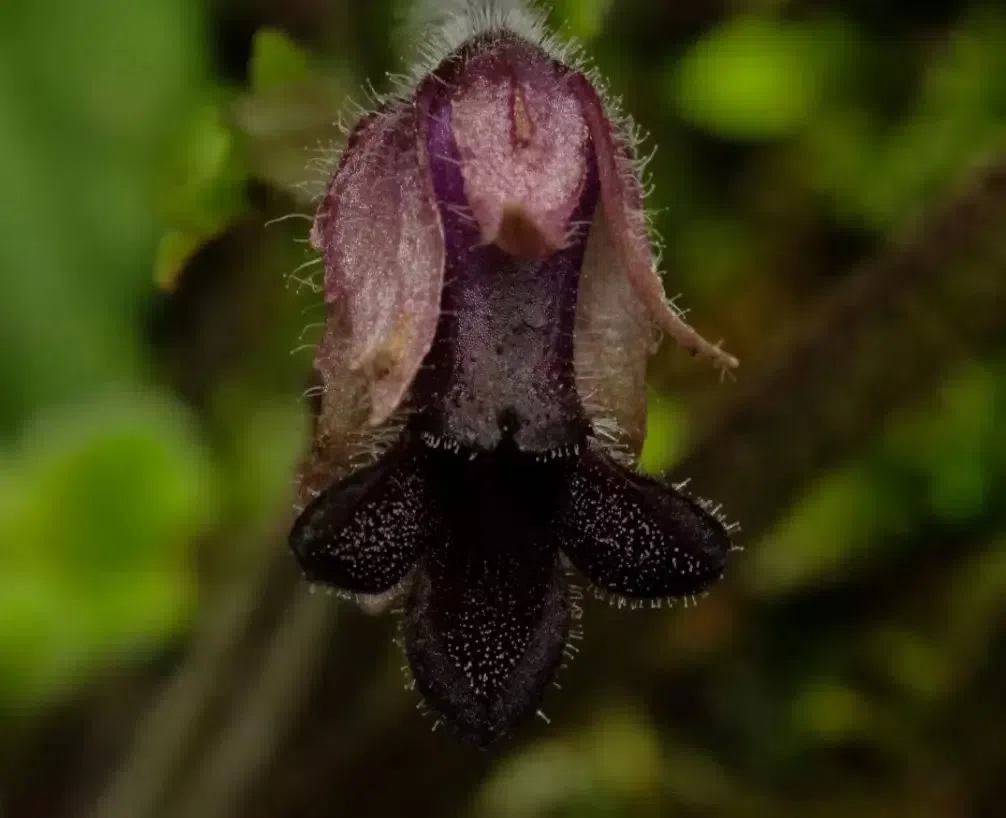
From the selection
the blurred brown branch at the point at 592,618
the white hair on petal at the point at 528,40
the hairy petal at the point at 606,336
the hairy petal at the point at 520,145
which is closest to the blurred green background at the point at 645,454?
the blurred brown branch at the point at 592,618

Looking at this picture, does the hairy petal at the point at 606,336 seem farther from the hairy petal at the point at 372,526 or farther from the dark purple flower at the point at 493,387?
the hairy petal at the point at 372,526

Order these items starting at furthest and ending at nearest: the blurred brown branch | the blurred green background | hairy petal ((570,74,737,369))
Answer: the blurred green background → the blurred brown branch → hairy petal ((570,74,737,369))

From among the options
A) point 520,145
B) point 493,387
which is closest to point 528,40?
point 520,145

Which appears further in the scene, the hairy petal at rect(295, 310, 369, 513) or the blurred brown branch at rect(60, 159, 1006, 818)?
the blurred brown branch at rect(60, 159, 1006, 818)

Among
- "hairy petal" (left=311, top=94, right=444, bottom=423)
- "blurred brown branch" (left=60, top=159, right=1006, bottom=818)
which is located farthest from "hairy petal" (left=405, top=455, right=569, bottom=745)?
"blurred brown branch" (left=60, top=159, right=1006, bottom=818)

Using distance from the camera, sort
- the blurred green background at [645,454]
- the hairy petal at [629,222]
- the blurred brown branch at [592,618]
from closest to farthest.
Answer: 1. the hairy petal at [629,222]
2. the blurred brown branch at [592,618]
3. the blurred green background at [645,454]

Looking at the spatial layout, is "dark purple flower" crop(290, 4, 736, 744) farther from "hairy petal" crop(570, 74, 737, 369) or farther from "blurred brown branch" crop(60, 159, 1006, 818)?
"blurred brown branch" crop(60, 159, 1006, 818)

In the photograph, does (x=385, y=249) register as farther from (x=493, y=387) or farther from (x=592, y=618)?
(x=592, y=618)
